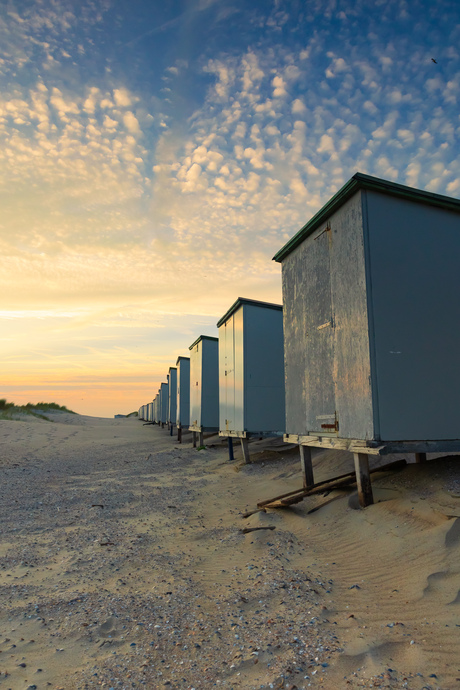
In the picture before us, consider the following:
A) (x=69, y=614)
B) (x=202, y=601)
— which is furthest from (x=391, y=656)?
(x=69, y=614)

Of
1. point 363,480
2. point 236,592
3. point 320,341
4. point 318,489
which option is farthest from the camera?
point 320,341

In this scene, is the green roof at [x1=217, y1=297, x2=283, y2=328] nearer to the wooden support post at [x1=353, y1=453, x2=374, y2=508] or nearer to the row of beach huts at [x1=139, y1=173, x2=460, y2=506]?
the row of beach huts at [x1=139, y1=173, x2=460, y2=506]

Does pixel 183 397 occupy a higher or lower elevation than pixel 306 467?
higher

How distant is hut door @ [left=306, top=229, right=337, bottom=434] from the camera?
19.0 feet

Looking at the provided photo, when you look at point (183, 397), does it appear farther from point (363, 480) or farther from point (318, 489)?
point (363, 480)

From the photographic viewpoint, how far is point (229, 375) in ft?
39.0

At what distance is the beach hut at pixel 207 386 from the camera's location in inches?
595

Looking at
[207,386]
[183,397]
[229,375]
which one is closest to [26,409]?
[183,397]

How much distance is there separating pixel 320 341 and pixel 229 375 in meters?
6.02

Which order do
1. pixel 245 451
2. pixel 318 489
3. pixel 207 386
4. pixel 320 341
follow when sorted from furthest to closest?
pixel 207 386 → pixel 245 451 → pixel 320 341 → pixel 318 489

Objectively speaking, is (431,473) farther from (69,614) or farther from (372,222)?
(69,614)

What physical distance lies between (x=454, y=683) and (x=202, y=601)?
1.81 meters

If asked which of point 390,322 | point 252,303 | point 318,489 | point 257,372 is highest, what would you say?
point 252,303

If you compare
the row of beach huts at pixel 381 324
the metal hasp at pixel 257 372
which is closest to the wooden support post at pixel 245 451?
the metal hasp at pixel 257 372
